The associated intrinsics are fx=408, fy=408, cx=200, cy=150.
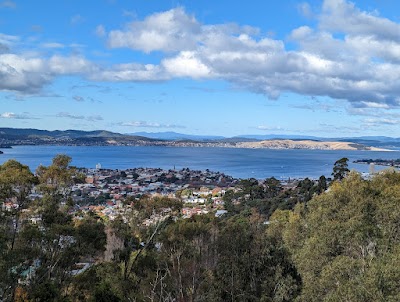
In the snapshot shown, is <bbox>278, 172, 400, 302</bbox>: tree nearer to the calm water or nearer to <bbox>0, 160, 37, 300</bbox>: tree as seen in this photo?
<bbox>0, 160, 37, 300</bbox>: tree

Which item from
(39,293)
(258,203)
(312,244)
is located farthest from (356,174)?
(258,203)

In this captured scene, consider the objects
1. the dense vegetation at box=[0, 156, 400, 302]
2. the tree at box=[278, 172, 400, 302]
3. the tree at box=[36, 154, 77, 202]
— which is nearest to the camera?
the tree at box=[278, 172, 400, 302]

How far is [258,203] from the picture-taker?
3275 centimetres

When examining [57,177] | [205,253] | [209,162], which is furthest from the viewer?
[209,162]

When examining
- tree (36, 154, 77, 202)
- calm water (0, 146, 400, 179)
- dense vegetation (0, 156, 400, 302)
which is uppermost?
tree (36, 154, 77, 202)

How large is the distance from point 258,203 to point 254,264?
64.1 feet

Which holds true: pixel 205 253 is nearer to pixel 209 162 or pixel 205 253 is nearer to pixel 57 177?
pixel 57 177

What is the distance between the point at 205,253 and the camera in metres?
13.4

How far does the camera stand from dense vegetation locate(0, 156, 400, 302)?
7996mm

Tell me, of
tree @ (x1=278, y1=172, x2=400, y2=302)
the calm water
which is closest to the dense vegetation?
Answer: tree @ (x1=278, y1=172, x2=400, y2=302)

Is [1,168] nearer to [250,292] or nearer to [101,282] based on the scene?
[101,282]

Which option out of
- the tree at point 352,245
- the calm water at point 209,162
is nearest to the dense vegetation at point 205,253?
the tree at point 352,245

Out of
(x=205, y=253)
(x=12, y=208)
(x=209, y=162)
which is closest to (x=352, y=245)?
(x=205, y=253)

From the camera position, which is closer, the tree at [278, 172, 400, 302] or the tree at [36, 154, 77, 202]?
the tree at [278, 172, 400, 302]
